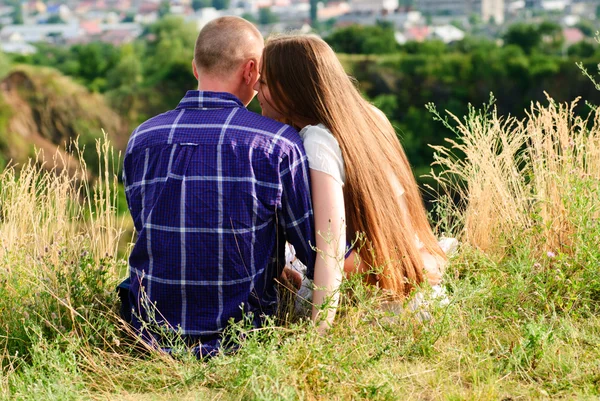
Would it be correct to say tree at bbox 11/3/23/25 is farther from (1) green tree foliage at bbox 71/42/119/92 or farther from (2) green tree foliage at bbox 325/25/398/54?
(2) green tree foliage at bbox 325/25/398/54

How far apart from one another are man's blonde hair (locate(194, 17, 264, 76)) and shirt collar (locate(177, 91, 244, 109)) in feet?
0.28

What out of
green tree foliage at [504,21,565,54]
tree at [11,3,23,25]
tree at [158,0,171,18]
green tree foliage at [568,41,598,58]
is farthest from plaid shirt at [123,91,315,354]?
tree at [11,3,23,25]

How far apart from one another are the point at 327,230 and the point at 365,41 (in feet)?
190

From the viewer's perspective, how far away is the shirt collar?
7.68ft

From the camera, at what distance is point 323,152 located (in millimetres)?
2316

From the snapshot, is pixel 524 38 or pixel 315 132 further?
pixel 524 38

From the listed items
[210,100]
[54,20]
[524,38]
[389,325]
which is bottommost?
[54,20]

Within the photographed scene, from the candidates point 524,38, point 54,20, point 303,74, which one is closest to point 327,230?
point 303,74

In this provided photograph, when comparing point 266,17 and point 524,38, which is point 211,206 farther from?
point 266,17

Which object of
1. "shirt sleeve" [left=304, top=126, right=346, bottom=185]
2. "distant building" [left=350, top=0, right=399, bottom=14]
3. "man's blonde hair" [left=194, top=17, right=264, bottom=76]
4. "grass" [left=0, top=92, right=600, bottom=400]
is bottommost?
"distant building" [left=350, top=0, right=399, bottom=14]

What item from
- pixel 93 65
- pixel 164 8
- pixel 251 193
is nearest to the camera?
pixel 251 193

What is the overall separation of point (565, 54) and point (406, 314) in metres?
54.1

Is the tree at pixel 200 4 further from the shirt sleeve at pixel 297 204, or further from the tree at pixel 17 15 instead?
the shirt sleeve at pixel 297 204

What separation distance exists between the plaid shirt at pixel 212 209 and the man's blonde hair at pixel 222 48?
11cm
